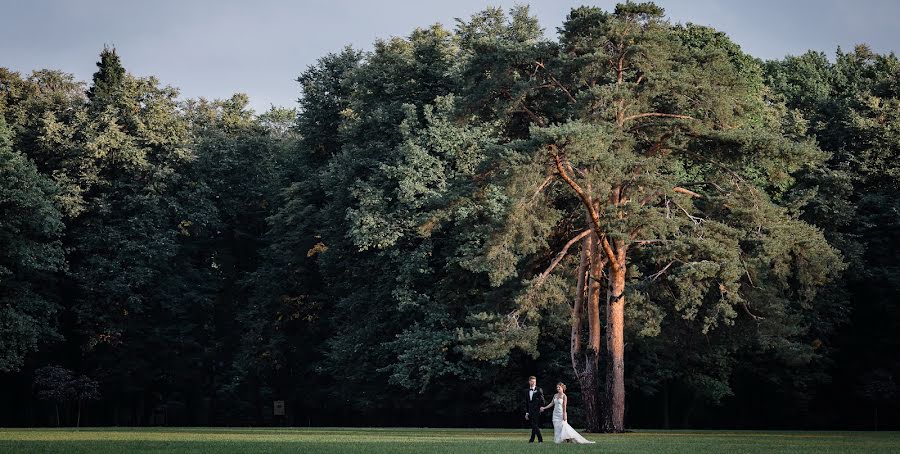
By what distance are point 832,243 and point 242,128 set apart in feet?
106

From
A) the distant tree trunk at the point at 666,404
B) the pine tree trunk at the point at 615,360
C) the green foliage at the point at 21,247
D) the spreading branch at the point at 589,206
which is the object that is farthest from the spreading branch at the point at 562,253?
the green foliage at the point at 21,247

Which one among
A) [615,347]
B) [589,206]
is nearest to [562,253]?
[589,206]

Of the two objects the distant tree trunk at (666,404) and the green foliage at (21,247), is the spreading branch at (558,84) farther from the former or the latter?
the green foliage at (21,247)

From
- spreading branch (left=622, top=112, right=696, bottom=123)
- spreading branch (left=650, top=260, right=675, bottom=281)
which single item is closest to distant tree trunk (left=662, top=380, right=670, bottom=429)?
spreading branch (left=650, top=260, right=675, bottom=281)

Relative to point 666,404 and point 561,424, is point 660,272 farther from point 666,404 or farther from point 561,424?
point 666,404

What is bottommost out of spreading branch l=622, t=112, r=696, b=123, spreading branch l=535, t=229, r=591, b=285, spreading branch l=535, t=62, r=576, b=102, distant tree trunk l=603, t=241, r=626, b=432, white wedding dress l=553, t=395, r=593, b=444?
white wedding dress l=553, t=395, r=593, b=444

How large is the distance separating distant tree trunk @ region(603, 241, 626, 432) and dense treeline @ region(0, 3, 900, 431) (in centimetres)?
10

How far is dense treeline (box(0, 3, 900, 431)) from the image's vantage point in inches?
1358

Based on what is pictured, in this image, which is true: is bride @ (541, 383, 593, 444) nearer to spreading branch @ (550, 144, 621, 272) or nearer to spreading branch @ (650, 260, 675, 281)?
spreading branch @ (550, 144, 621, 272)

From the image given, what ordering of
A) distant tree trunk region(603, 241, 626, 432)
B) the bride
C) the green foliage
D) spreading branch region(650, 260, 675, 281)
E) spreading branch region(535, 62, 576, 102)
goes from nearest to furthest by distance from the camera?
1. the bride
2. spreading branch region(650, 260, 675, 281)
3. distant tree trunk region(603, 241, 626, 432)
4. spreading branch region(535, 62, 576, 102)
5. the green foliage

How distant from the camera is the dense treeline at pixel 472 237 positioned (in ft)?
113

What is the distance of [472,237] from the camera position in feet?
141

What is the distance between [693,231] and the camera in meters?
33.8

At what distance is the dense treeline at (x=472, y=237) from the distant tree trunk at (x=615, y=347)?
0.31ft
